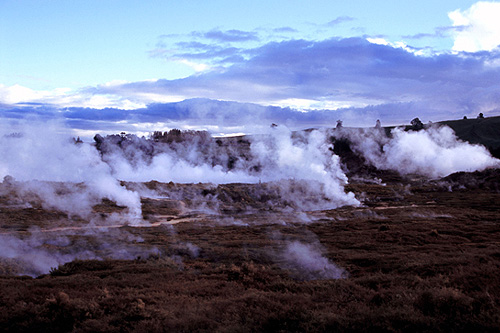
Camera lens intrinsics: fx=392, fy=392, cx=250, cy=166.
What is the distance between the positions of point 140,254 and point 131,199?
2530 centimetres

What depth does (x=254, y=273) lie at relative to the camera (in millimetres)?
16406

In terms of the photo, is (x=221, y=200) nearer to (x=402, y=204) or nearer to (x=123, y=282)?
(x=402, y=204)

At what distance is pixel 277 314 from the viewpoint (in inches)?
392

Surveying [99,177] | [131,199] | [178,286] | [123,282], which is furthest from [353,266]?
[99,177]

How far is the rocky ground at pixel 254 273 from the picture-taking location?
31.7ft

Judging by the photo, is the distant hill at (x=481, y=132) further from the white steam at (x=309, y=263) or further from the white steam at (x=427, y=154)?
the white steam at (x=309, y=263)

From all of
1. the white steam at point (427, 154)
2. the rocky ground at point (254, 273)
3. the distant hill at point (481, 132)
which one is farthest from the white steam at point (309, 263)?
the distant hill at point (481, 132)

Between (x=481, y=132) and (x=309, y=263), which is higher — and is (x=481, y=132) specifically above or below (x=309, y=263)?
above

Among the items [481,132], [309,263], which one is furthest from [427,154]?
[309,263]

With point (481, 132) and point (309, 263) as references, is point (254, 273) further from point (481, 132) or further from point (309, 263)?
point (481, 132)

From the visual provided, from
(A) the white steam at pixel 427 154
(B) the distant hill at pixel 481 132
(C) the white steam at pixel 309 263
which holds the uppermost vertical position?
(B) the distant hill at pixel 481 132

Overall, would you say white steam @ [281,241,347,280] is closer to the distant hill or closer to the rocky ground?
the rocky ground

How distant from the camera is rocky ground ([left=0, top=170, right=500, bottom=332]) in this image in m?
9.66

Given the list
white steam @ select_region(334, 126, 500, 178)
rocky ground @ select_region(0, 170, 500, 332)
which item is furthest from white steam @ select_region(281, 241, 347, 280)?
white steam @ select_region(334, 126, 500, 178)
